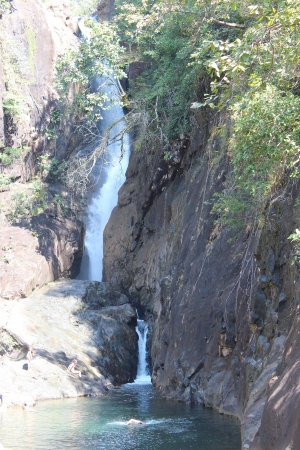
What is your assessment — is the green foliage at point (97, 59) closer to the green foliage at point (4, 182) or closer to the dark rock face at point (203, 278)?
the dark rock face at point (203, 278)

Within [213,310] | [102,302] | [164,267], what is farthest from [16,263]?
[213,310]

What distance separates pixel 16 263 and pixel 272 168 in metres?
19.4

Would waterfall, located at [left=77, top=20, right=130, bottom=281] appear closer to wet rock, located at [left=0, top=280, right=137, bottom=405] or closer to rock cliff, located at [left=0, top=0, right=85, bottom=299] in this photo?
rock cliff, located at [left=0, top=0, right=85, bottom=299]

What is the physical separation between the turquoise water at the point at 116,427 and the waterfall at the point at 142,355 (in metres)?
5.02

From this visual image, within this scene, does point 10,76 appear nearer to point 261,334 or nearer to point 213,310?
point 213,310

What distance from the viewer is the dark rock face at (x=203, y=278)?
13625 mm

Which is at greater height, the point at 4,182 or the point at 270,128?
the point at 4,182

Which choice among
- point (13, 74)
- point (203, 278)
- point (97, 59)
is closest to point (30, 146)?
point (13, 74)

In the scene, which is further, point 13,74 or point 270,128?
point 13,74

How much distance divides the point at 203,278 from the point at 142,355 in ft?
26.5

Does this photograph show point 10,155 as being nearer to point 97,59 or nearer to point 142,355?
point 97,59

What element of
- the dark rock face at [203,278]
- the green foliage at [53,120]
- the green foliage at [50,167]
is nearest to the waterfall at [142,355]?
the dark rock face at [203,278]

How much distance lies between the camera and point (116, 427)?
15.9 meters

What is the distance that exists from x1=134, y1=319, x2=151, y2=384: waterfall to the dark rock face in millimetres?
1034
